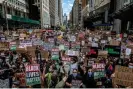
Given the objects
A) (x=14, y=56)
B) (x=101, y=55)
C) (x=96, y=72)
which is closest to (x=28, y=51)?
(x=14, y=56)

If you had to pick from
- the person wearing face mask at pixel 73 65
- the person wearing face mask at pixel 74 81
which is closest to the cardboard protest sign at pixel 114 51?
the person wearing face mask at pixel 73 65

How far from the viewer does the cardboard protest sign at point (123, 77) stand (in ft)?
31.0

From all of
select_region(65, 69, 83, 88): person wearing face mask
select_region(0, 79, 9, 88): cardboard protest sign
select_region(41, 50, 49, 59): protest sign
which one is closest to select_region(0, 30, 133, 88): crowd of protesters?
select_region(65, 69, 83, 88): person wearing face mask

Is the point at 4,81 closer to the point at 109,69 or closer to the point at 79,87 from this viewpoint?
the point at 79,87

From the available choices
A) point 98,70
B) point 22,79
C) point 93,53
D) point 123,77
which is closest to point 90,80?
point 98,70

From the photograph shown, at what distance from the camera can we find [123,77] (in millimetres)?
9500

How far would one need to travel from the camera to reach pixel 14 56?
1547 cm

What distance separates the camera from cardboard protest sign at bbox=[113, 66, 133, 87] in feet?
31.0

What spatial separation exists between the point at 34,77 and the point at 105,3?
6275cm

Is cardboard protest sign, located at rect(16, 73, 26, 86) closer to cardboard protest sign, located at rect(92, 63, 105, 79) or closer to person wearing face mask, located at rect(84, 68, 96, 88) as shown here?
person wearing face mask, located at rect(84, 68, 96, 88)

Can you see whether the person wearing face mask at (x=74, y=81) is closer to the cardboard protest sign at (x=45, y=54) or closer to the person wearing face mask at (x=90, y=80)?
the person wearing face mask at (x=90, y=80)

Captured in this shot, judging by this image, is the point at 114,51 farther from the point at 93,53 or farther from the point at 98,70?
the point at 98,70

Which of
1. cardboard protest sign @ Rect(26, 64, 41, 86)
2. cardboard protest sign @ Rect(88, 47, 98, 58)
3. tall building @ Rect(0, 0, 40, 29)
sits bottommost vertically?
cardboard protest sign @ Rect(26, 64, 41, 86)

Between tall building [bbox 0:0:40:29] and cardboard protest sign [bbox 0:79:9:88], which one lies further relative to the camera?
tall building [bbox 0:0:40:29]
